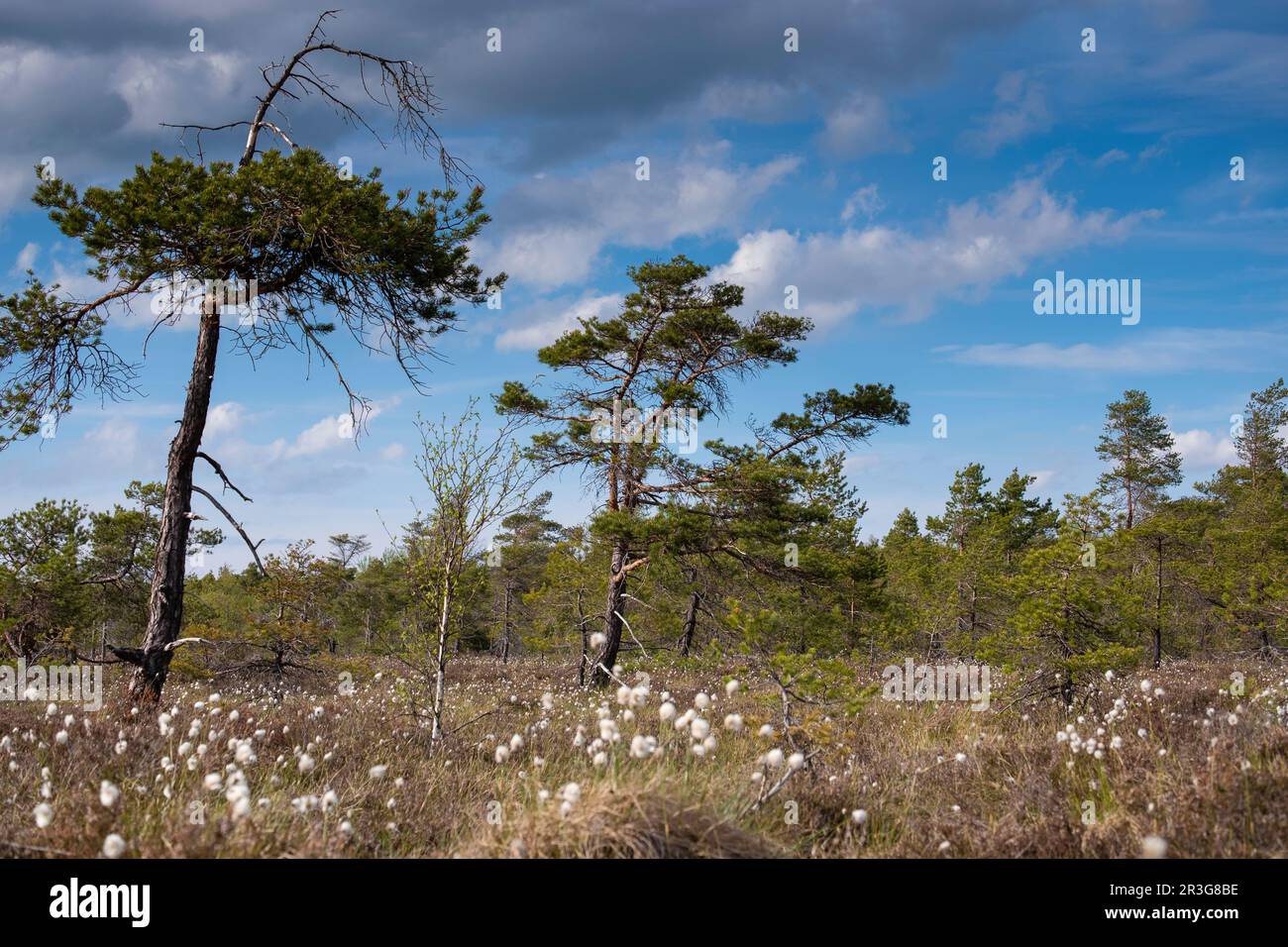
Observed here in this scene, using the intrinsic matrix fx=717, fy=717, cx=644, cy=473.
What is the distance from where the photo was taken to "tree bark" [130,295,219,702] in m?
8.50

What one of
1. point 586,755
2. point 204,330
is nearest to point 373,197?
point 204,330

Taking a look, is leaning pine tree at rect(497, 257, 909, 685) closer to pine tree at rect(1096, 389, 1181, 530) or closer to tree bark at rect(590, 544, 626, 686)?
tree bark at rect(590, 544, 626, 686)

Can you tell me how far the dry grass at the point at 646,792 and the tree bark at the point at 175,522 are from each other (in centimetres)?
62

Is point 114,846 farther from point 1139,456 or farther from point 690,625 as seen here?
point 1139,456

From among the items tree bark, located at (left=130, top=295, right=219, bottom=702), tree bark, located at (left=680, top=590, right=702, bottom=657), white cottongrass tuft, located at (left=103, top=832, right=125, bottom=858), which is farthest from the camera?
tree bark, located at (left=680, top=590, right=702, bottom=657)

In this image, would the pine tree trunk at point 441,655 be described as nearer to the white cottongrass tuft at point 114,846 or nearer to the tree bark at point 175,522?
the tree bark at point 175,522

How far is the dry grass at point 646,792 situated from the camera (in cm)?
372

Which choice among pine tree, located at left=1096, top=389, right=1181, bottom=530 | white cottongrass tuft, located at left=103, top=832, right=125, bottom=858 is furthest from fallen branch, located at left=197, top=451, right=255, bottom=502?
pine tree, located at left=1096, top=389, right=1181, bottom=530

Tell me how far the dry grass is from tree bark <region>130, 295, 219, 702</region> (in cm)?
62

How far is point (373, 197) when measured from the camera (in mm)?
8422

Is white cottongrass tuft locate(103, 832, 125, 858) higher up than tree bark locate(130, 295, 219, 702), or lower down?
lower down

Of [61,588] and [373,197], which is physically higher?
[373,197]
